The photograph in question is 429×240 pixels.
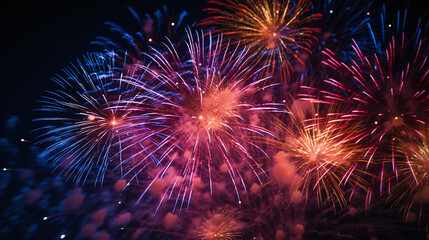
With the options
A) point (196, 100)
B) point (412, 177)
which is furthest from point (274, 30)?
point (412, 177)

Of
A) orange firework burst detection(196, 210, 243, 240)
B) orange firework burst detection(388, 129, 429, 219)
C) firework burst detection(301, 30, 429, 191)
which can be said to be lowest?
orange firework burst detection(196, 210, 243, 240)

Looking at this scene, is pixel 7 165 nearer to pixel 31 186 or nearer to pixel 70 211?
pixel 31 186

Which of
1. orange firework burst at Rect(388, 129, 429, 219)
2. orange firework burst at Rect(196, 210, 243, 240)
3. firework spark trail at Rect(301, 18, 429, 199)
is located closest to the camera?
firework spark trail at Rect(301, 18, 429, 199)

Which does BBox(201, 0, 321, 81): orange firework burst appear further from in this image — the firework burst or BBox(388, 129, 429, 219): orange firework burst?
BBox(388, 129, 429, 219): orange firework burst

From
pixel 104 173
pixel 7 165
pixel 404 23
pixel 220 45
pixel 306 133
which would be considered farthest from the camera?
pixel 7 165

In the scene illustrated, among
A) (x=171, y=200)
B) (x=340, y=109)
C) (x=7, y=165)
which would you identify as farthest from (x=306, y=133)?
(x=7, y=165)

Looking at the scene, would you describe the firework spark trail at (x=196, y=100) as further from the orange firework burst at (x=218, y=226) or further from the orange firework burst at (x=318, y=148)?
the orange firework burst at (x=218, y=226)

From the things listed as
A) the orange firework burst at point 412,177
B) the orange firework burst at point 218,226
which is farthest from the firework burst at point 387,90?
the orange firework burst at point 218,226

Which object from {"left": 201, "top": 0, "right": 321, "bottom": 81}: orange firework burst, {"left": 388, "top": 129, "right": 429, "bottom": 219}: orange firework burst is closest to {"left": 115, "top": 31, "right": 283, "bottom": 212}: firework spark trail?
{"left": 201, "top": 0, "right": 321, "bottom": 81}: orange firework burst
